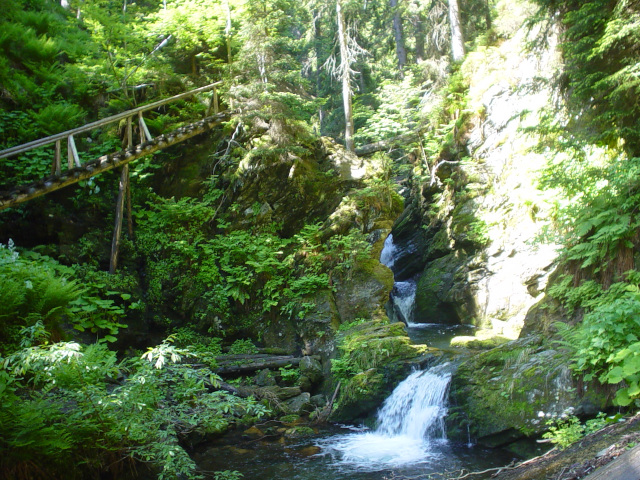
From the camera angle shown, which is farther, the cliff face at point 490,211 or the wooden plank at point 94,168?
the cliff face at point 490,211

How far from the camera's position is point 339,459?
6582 mm

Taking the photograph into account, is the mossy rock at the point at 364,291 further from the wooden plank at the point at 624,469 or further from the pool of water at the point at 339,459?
the wooden plank at the point at 624,469

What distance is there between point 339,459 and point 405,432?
1.53 m

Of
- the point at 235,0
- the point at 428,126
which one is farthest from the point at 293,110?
the point at 428,126

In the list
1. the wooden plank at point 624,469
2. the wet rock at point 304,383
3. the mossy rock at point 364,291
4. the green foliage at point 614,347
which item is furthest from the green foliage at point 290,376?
the wooden plank at point 624,469

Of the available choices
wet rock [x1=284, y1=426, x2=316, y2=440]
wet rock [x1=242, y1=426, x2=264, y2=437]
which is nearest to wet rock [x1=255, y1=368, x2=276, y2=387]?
wet rock [x1=242, y1=426, x2=264, y2=437]

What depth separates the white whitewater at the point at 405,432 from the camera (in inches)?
258

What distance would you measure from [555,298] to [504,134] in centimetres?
813

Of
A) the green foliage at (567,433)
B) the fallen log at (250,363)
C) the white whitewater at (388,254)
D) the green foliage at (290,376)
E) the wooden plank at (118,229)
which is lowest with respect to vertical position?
the green foliage at (567,433)

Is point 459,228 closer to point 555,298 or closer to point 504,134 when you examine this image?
point 504,134

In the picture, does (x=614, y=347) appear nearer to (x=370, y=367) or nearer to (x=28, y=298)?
(x=370, y=367)

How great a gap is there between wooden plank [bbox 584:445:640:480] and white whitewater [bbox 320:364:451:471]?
4776mm

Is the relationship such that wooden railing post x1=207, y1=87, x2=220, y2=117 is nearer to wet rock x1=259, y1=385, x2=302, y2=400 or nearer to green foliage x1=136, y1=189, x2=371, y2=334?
green foliage x1=136, y1=189, x2=371, y2=334

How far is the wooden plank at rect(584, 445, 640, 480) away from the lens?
190cm
